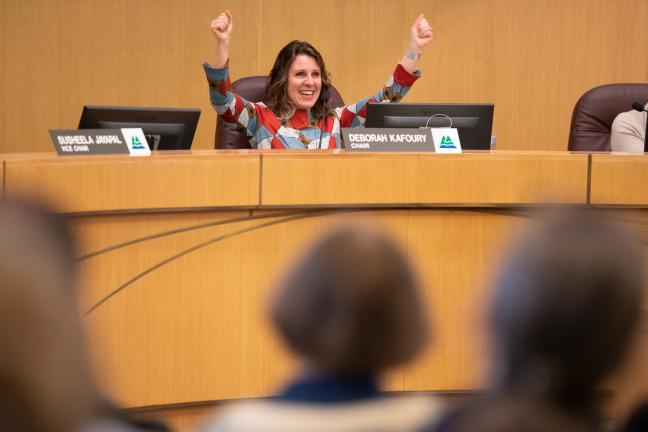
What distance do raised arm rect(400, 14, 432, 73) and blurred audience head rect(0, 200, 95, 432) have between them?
3.29m

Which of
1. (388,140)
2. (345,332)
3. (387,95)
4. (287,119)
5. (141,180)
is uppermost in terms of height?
(387,95)

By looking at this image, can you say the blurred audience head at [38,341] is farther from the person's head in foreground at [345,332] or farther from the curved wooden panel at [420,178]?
Answer: the curved wooden panel at [420,178]

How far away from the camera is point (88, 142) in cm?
274

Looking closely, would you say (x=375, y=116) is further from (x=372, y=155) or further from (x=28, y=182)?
(x=28, y=182)

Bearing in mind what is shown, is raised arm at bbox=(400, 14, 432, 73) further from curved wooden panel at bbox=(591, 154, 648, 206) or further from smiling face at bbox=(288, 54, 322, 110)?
curved wooden panel at bbox=(591, 154, 648, 206)

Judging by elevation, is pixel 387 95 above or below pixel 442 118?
above

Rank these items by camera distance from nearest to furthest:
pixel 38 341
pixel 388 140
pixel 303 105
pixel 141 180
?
1. pixel 38 341
2. pixel 141 180
3. pixel 388 140
4. pixel 303 105

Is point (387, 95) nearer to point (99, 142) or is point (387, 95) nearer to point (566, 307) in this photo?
point (99, 142)

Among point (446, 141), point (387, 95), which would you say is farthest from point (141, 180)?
point (387, 95)

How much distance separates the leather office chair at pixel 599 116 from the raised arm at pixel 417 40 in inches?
27.3

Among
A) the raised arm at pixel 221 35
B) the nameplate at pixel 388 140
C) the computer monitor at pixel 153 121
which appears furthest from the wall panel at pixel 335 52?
the nameplate at pixel 388 140

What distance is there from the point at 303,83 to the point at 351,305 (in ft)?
10.4

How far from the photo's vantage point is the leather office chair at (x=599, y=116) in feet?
13.8

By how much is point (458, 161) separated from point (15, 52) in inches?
127
